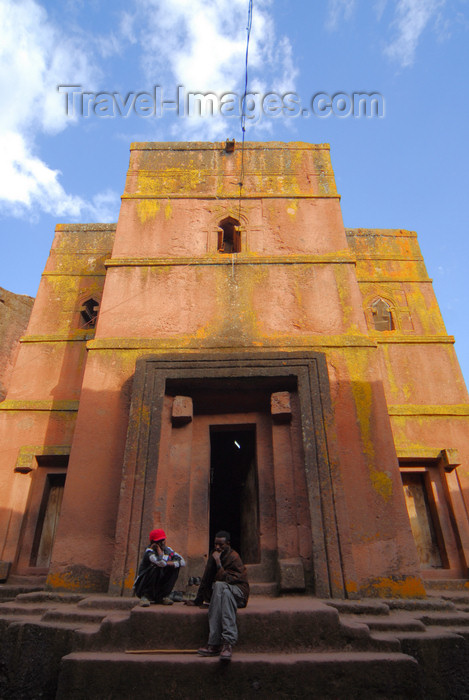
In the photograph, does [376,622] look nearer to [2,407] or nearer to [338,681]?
[338,681]

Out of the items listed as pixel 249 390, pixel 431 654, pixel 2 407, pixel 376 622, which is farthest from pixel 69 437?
pixel 431 654

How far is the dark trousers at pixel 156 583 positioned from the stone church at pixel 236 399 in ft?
2.11

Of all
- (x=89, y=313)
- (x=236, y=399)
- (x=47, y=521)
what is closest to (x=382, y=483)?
(x=236, y=399)

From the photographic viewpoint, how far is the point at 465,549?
750 centimetres

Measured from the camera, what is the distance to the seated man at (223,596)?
3482mm

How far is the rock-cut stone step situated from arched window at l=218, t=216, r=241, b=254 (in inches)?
242

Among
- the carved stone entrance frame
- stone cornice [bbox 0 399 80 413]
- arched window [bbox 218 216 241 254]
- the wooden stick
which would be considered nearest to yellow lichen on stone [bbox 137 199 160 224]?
arched window [bbox 218 216 241 254]

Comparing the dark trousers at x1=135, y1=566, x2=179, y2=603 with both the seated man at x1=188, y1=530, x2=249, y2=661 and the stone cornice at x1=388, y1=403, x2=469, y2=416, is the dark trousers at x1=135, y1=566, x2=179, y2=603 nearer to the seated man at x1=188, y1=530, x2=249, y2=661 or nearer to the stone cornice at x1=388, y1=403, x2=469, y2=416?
the seated man at x1=188, y1=530, x2=249, y2=661

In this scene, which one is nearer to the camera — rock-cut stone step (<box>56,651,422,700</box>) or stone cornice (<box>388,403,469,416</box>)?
rock-cut stone step (<box>56,651,422,700</box>)

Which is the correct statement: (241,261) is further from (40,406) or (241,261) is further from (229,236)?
(40,406)

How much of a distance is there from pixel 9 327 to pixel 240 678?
10.4 m

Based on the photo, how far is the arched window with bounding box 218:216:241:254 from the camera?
8.13 m

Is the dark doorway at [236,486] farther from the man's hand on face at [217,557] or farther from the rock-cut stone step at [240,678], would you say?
the rock-cut stone step at [240,678]

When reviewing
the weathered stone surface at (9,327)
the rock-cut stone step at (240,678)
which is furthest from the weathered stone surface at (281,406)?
the weathered stone surface at (9,327)
